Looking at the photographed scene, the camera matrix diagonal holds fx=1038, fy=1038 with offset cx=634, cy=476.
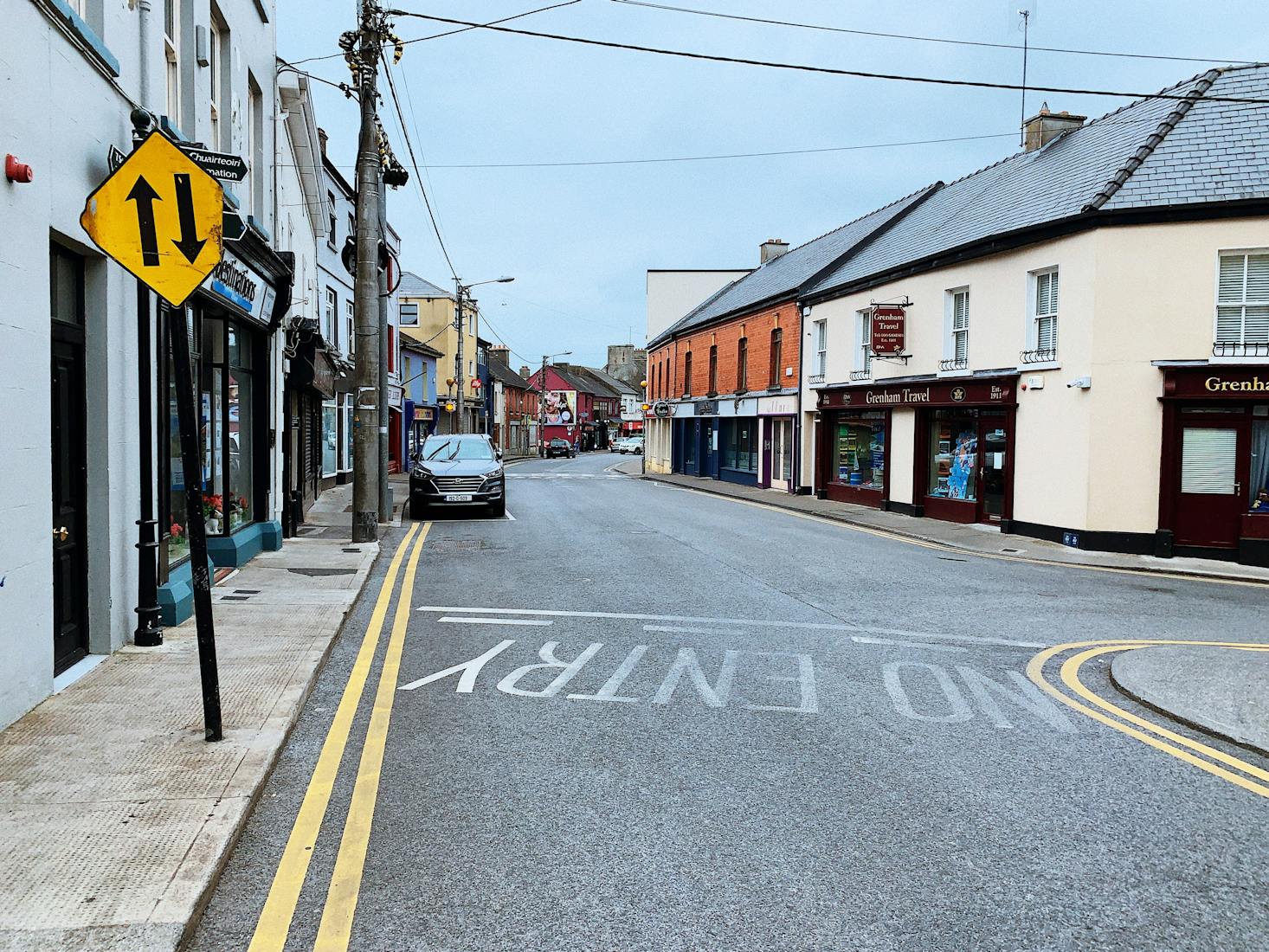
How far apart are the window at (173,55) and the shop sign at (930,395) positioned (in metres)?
14.8

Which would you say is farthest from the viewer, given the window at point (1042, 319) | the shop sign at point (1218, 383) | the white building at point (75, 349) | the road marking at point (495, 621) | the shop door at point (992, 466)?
the shop door at point (992, 466)

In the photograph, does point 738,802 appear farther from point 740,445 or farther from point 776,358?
point 740,445

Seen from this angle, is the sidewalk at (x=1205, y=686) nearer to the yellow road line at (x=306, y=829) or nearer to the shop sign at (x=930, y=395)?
the yellow road line at (x=306, y=829)

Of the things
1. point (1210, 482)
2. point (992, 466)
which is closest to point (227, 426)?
point (992, 466)

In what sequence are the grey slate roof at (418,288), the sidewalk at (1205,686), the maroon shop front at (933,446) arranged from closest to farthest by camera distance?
1. the sidewalk at (1205,686)
2. the maroon shop front at (933,446)
3. the grey slate roof at (418,288)

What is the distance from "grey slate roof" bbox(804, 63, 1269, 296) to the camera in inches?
662

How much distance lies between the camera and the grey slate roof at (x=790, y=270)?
31531mm

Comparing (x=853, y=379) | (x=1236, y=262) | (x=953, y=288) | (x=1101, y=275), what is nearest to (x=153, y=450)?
(x=1101, y=275)

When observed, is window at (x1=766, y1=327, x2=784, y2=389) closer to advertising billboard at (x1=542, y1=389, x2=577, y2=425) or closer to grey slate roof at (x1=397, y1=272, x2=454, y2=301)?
grey slate roof at (x1=397, y1=272, x2=454, y2=301)

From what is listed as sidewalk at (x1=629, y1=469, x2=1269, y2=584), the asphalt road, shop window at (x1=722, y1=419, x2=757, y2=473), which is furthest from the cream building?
shop window at (x1=722, y1=419, x2=757, y2=473)

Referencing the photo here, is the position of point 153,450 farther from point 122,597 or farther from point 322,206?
point 322,206

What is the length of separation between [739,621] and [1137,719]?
3.79 metres

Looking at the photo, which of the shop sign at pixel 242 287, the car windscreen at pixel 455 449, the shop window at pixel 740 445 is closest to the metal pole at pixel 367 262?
the shop sign at pixel 242 287

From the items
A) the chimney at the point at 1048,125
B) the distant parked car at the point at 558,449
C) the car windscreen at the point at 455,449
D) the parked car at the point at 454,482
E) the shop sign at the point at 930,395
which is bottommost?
the distant parked car at the point at 558,449
